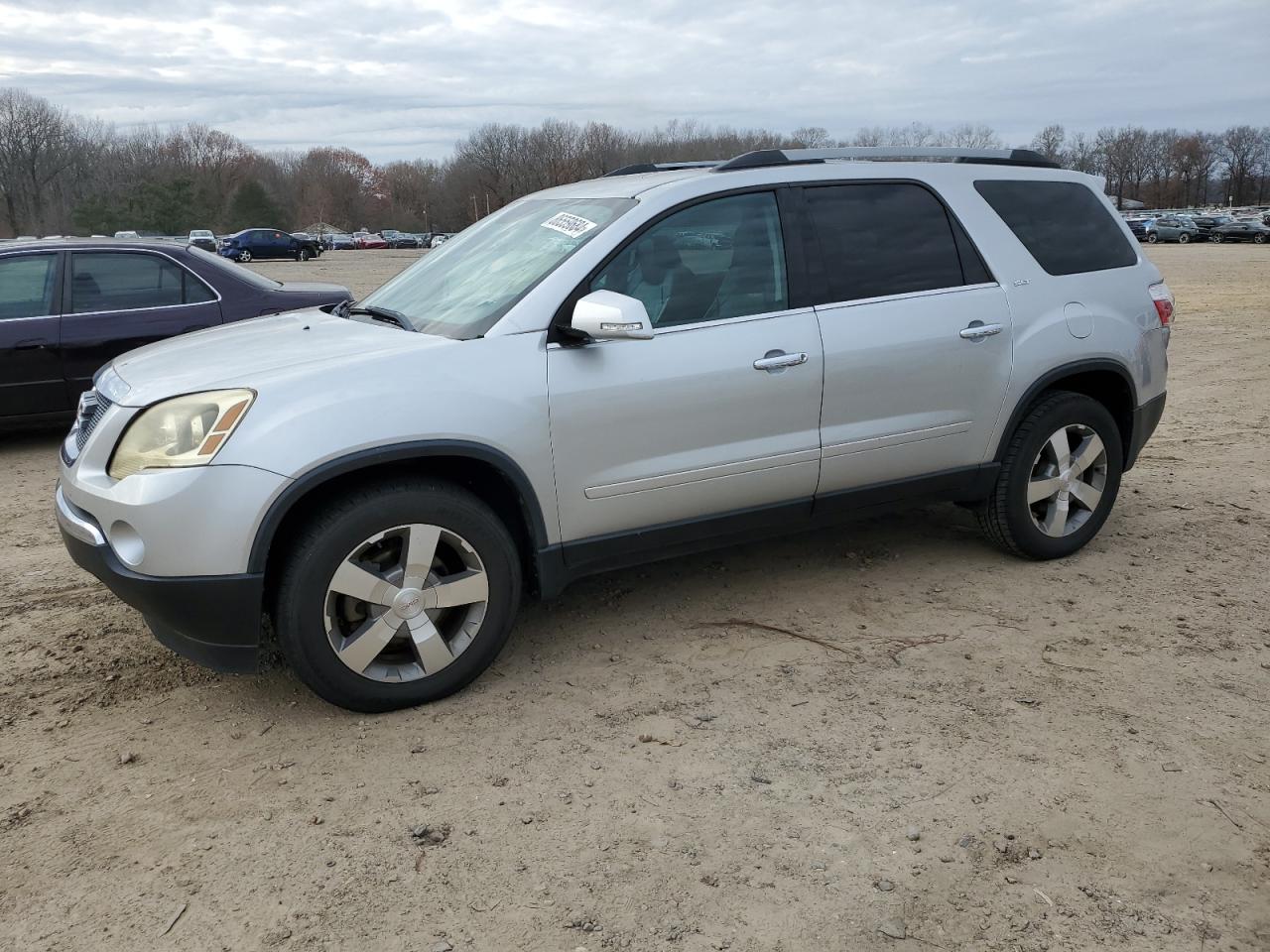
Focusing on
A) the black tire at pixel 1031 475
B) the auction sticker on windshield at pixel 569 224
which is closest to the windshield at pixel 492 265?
the auction sticker on windshield at pixel 569 224

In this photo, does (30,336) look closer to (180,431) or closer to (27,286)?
(27,286)

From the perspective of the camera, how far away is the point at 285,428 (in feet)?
10.9

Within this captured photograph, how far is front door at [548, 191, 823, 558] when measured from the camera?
3.75 meters

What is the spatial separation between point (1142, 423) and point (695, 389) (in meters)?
2.61

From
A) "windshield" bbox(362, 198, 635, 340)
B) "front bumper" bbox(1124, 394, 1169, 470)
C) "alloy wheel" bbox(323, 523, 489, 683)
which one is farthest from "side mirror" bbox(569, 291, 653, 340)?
"front bumper" bbox(1124, 394, 1169, 470)

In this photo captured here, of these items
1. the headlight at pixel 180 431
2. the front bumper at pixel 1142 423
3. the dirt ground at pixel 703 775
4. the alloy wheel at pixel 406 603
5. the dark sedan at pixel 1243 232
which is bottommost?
the dirt ground at pixel 703 775

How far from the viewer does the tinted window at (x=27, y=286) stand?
294 inches

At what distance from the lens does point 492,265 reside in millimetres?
4230

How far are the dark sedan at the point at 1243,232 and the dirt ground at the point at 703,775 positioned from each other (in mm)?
53168

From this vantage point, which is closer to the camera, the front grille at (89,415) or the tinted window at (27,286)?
the front grille at (89,415)

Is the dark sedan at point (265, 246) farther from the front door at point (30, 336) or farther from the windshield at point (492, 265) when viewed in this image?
the windshield at point (492, 265)

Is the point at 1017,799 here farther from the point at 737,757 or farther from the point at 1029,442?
the point at 1029,442

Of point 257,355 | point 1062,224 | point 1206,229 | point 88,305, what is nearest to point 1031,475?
point 1062,224

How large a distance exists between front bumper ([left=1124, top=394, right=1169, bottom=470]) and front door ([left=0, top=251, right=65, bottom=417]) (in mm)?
6906
